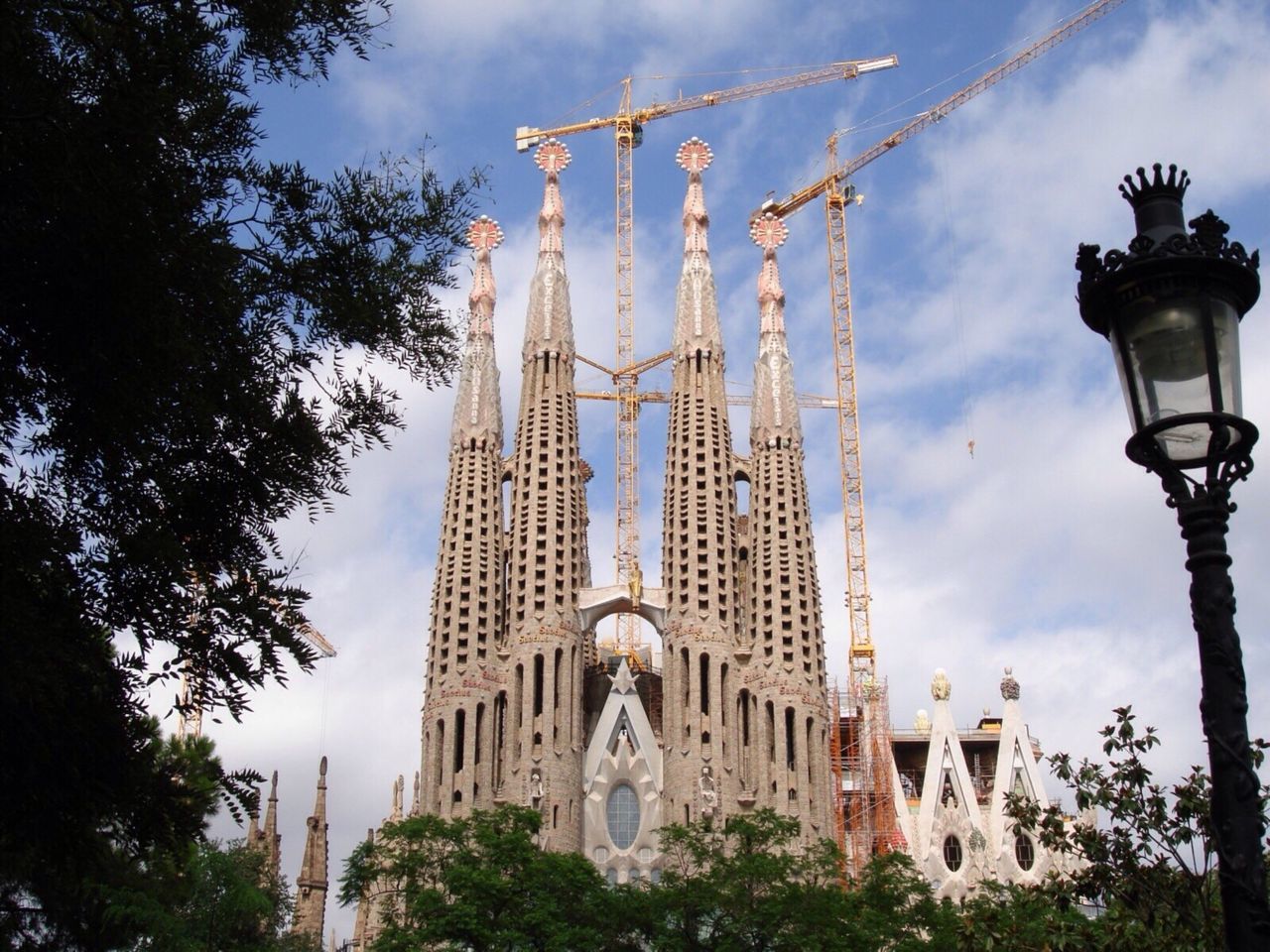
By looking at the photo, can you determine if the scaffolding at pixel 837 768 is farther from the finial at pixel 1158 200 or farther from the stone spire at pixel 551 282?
the finial at pixel 1158 200

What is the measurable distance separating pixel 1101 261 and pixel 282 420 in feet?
16.4

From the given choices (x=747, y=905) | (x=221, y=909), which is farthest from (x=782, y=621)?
(x=221, y=909)

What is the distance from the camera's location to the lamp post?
18.3 feet

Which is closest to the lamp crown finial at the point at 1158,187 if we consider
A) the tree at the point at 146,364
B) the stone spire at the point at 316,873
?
the tree at the point at 146,364

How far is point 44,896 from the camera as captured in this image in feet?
43.3

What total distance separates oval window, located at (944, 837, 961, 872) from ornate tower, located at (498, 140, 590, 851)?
15321 mm

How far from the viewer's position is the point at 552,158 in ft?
205

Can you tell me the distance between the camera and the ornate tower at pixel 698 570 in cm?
5156

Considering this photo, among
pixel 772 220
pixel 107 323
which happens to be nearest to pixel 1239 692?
pixel 107 323

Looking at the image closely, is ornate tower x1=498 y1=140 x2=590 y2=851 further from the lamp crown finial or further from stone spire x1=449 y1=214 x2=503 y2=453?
the lamp crown finial

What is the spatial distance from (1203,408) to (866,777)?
57.6 meters

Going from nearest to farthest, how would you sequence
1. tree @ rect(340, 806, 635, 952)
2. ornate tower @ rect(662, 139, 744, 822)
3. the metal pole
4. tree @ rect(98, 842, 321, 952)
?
the metal pole → tree @ rect(98, 842, 321, 952) → tree @ rect(340, 806, 635, 952) → ornate tower @ rect(662, 139, 744, 822)

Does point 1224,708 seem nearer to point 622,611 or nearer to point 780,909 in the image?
point 780,909

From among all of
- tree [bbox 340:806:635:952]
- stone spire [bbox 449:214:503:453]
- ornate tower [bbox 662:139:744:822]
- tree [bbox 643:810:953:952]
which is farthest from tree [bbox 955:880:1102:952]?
stone spire [bbox 449:214:503:453]
